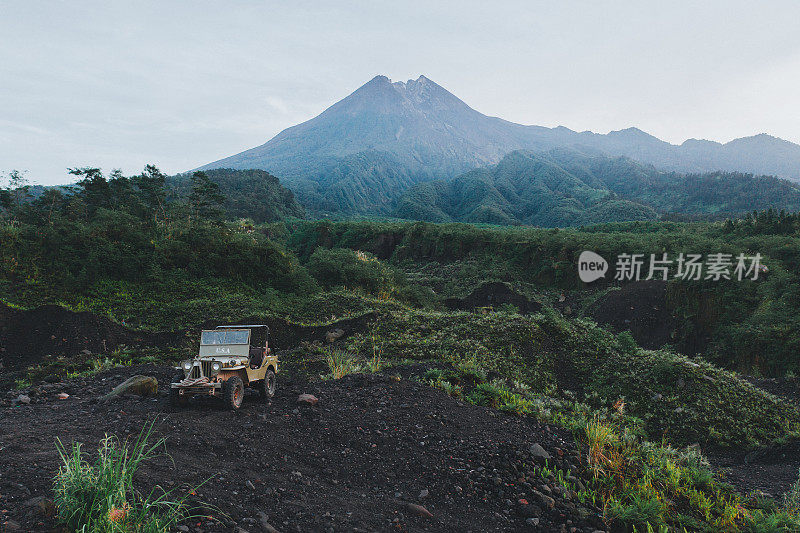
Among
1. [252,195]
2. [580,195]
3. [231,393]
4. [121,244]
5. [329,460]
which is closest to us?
[329,460]

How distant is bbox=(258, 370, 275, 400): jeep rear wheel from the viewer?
6.16 m

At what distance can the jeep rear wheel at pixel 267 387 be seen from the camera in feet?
20.2

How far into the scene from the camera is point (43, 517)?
7.55ft

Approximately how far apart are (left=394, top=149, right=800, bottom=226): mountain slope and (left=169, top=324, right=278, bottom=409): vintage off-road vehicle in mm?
72328

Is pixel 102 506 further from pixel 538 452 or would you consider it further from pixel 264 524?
pixel 538 452

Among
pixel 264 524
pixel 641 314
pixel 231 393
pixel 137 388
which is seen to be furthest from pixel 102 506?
pixel 641 314

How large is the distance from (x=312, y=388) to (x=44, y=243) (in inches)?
590

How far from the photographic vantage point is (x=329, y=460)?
4.31 m

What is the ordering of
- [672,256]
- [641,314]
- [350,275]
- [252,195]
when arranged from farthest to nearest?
[252,195], [350,275], [672,256], [641,314]

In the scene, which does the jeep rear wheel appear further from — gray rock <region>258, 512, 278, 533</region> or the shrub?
the shrub

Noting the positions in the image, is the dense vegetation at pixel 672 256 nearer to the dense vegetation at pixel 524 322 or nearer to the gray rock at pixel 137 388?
Answer: the dense vegetation at pixel 524 322

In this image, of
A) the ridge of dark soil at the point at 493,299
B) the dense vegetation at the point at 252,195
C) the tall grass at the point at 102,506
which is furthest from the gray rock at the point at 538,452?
the dense vegetation at the point at 252,195

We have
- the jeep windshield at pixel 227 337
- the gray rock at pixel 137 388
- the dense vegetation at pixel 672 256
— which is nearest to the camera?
the gray rock at pixel 137 388

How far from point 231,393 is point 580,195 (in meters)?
104
